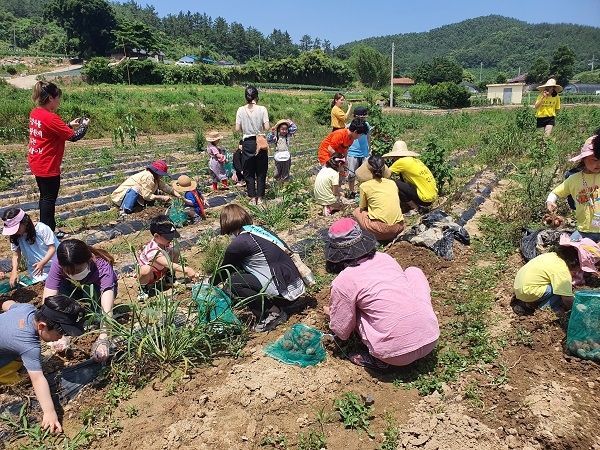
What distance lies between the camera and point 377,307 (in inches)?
104

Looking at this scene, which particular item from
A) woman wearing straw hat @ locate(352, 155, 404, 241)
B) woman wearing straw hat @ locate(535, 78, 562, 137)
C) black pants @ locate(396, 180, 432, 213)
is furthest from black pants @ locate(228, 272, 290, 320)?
woman wearing straw hat @ locate(535, 78, 562, 137)

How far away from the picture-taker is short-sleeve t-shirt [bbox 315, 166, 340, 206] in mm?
5625

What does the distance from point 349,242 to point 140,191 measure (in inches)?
160

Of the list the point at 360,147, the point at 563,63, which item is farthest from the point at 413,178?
the point at 563,63

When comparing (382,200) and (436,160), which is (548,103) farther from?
(382,200)

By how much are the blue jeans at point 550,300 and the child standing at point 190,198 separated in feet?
13.7

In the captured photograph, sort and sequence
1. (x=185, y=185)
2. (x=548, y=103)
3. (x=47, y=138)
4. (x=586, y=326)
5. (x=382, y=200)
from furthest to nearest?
1. (x=548, y=103)
2. (x=185, y=185)
3. (x=382, y=200)
4. (x=47, y=138)
5. (x=586, y=326)

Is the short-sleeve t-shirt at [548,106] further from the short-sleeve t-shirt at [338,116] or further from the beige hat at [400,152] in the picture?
the beige hat at [400,152]

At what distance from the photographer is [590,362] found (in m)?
2.74

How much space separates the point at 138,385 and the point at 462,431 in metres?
1.93

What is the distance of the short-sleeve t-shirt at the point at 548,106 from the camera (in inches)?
332

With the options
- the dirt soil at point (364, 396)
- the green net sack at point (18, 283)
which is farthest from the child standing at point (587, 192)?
the green net sack at point (18, 283)

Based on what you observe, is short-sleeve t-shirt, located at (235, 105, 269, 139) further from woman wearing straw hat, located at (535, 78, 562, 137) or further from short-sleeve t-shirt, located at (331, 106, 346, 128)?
woman wearing straw hat, located at (535, 78, 562, 137)

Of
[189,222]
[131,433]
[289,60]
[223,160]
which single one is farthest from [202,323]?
[289,60]
